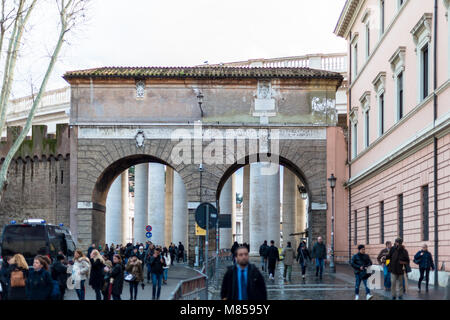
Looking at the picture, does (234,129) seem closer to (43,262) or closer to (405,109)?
(405,109)

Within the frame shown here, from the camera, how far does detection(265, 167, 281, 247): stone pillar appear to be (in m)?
53.5

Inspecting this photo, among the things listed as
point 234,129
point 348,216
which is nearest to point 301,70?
point 234,129

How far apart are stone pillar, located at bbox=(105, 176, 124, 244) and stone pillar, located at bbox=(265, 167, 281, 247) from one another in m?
11.1

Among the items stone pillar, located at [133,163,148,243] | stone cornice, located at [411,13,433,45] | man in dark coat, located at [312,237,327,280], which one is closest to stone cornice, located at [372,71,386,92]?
stone cornice, located at [411,13,433,45]

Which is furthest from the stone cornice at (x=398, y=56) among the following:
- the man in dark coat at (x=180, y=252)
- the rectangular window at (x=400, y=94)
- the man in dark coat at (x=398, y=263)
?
the man in dark coat at (x=180, y=252)

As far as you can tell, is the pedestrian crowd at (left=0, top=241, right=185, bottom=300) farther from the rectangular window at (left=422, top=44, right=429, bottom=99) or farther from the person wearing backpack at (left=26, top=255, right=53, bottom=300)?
the rectangular window at (left=422, top=44, right=429, bottom=99)

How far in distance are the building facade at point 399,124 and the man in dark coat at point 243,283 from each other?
12.7 meters

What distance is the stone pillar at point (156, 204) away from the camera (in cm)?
5694

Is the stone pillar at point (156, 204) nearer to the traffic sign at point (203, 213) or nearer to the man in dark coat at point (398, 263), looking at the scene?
the traffic sign at point (203, 213)

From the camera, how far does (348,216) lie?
41.5 metres

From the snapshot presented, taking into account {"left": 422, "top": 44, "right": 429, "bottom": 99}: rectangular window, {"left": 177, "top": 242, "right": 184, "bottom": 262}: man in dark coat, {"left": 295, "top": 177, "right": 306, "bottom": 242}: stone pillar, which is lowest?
{"left": 177, "top": 242, "right": 184, "bottom": 262}: man in dark coat

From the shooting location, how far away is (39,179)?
43.8 meters

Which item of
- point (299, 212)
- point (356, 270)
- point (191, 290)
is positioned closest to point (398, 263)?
point (356, 270)

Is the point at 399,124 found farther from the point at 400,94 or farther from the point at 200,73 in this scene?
the point at 200,73
